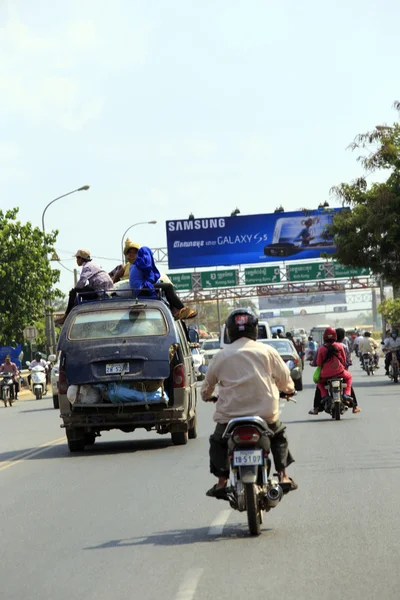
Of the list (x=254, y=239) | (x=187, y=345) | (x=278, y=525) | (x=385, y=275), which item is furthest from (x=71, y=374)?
(x=254, y=239)

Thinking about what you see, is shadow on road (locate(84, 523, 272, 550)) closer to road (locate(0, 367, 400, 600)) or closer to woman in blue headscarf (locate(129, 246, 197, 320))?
road (locate(0, 367, 400, 600))

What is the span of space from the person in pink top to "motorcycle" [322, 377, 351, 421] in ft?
0.26

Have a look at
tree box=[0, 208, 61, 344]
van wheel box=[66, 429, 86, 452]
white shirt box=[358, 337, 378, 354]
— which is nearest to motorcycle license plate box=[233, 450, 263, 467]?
van wheel box=[66, 429, 86, 452]

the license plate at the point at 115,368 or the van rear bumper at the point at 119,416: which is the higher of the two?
the license plate at the point at 115,368

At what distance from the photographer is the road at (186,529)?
6.87 m

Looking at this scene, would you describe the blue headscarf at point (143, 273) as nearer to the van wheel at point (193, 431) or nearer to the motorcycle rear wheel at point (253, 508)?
the van wheel at point (193, 431)

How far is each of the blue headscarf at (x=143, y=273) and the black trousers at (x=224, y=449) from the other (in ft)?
26.5

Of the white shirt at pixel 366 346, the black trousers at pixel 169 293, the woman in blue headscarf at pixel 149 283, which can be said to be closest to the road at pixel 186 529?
the woman in blue headscarf at pixel 149 283

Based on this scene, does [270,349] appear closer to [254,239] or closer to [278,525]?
A: [278,525]

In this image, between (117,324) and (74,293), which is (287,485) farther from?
(74,293)

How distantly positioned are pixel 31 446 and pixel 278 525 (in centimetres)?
1003

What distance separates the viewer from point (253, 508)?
8.33 metres

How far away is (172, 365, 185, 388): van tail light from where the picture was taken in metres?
16.1

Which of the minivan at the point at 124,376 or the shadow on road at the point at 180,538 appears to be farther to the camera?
the minivan at the point at 124,376
